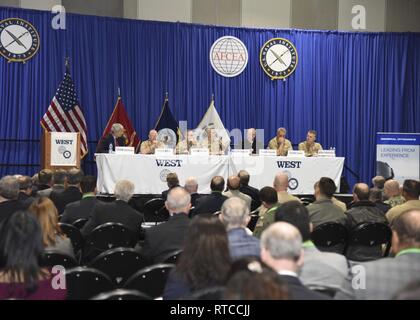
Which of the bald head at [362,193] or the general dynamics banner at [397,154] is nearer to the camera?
the bald head at [362,193]

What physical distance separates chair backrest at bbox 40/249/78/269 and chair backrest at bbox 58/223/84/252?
0.95m

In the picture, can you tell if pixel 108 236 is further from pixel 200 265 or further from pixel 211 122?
pixel 211 122

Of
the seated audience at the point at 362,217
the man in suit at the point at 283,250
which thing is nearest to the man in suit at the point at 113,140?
the seated audience at the point at 362,217

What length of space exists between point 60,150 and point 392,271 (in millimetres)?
7809

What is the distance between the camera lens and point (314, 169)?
1010cm

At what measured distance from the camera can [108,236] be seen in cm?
452

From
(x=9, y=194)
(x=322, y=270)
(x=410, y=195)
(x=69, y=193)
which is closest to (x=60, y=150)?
(x=69, y=193)

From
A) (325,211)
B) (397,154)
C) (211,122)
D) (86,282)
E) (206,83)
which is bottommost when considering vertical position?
(86,282)

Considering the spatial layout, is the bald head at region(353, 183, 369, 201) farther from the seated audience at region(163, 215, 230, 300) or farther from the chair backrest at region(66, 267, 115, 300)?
the chair backrest at region(66, 267, 115, 300)

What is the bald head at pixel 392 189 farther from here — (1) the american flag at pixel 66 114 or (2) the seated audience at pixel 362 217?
(1) the american flag at pixel 66 114

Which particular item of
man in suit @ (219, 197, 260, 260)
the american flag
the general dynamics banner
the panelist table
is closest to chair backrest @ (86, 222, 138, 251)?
man in suit @ (219, 197, 260, 260)

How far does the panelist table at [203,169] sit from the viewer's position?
9.38 meters

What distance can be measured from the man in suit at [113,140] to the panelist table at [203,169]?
2.76 ft

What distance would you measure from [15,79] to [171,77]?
323 centimetres
